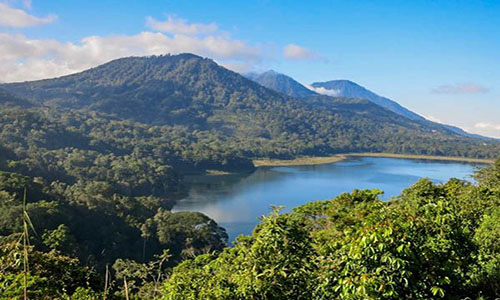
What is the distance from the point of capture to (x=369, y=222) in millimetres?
4473

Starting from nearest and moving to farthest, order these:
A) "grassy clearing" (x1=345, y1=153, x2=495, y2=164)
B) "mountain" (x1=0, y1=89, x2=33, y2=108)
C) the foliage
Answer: the foliage, "mountain" (x1=0, y1=89, x2=33, y2=108), "grassy clearing" (x1=345, y1=153, x2=495, y2=164)

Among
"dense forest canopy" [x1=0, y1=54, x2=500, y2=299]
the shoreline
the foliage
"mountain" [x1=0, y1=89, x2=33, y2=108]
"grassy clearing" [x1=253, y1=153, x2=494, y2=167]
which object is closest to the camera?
the foliage

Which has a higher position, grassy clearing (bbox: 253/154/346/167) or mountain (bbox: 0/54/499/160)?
mountain (bbox: 0/54/499/160)

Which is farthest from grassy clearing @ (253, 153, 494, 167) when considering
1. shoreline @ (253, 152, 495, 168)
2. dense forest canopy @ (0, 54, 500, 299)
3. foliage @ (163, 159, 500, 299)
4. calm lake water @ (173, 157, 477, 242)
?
foliage @ (163, 159, 500, 299)

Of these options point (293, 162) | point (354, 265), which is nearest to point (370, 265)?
point (354, 265)

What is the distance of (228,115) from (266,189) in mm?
109588

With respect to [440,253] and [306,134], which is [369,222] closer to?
[440,253]

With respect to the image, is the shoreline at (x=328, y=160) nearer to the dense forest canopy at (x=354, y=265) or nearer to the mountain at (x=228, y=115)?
the mountain at (x=228, y=115)

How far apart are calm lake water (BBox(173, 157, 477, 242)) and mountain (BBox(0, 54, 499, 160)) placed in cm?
Answer: 2651

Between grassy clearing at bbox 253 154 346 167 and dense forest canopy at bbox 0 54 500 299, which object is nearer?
dense forest canopy at bbox 0 54 500 299

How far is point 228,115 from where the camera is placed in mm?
161375

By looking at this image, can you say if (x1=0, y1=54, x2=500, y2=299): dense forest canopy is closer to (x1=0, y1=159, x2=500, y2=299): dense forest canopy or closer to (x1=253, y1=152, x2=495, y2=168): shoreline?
(x1=0, y1=159, x2=500, y2=299): dense forest canopy

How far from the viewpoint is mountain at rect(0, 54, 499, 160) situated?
125 m

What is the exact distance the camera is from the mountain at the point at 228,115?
124875 mm
